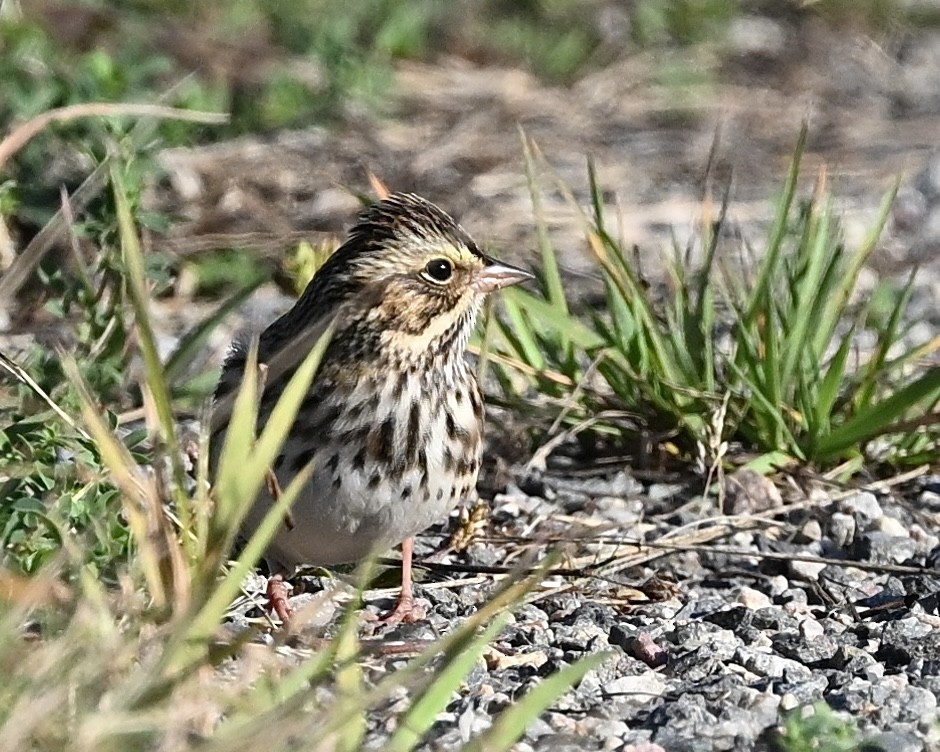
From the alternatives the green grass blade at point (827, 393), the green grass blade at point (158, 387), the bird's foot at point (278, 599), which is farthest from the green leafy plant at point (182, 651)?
the green grass blade at point (827, 393)

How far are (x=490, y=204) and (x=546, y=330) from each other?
180cm

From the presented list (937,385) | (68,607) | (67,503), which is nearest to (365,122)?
(937,385)

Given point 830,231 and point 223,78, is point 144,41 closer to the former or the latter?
point 223,78

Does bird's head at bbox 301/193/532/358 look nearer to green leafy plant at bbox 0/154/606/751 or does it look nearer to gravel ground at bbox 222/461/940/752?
gravel ground at bbox 222/461/940/752

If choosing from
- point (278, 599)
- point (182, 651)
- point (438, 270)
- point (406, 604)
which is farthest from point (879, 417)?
point (182, 651)

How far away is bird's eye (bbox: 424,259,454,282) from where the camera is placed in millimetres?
3988

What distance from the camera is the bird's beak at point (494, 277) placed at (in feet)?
13.3

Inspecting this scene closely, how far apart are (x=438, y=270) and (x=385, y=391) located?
0.99 feet

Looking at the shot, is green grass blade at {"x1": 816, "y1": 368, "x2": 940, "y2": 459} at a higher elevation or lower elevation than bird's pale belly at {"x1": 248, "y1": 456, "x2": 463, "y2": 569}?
higher

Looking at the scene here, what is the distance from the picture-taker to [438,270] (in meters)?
4.00

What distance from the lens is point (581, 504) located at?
4730 millimetres

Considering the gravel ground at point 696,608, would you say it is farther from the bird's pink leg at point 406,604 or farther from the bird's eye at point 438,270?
the bird's eye at point 438,270

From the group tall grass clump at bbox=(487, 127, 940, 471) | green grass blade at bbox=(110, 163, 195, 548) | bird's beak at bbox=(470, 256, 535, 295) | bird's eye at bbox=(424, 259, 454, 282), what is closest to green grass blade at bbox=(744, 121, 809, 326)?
tall grass clump at bbox=(487, 127, 940, 471)

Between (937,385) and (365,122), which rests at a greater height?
(937,385)
